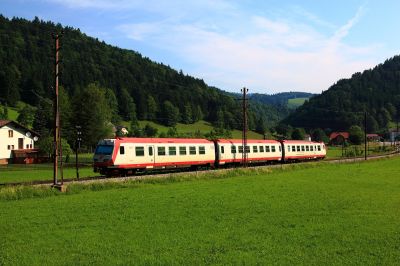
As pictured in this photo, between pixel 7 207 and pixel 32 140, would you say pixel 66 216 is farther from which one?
pixel 32 140

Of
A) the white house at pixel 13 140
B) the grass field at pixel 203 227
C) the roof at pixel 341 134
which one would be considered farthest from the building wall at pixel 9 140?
the roof at pixel 341 134

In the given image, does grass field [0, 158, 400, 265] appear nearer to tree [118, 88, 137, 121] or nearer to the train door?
the train door

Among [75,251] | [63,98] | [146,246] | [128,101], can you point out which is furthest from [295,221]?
[128,101]

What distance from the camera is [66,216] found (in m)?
19.3

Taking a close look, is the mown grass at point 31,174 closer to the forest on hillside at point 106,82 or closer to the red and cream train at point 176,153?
the red and cream train at point 176,153

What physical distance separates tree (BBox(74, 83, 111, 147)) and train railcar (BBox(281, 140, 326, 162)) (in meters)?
37.4

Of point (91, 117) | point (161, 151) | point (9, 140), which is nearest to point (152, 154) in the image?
point (161, 151)

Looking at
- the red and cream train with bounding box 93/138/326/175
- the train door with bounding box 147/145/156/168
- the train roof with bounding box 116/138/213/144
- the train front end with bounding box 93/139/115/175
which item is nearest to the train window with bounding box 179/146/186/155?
the red and cream train with bounding box 93/138/326/175

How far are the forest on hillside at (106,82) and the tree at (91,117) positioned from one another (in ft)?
95.9

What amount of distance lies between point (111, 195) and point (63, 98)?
253ft

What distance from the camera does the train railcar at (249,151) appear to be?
47625mm

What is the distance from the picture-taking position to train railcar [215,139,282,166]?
47625 mm

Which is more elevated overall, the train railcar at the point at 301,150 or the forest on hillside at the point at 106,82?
the forest on hillside at the point at 106,82

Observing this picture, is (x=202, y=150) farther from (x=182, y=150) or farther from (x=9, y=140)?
(x=9, y=140)
